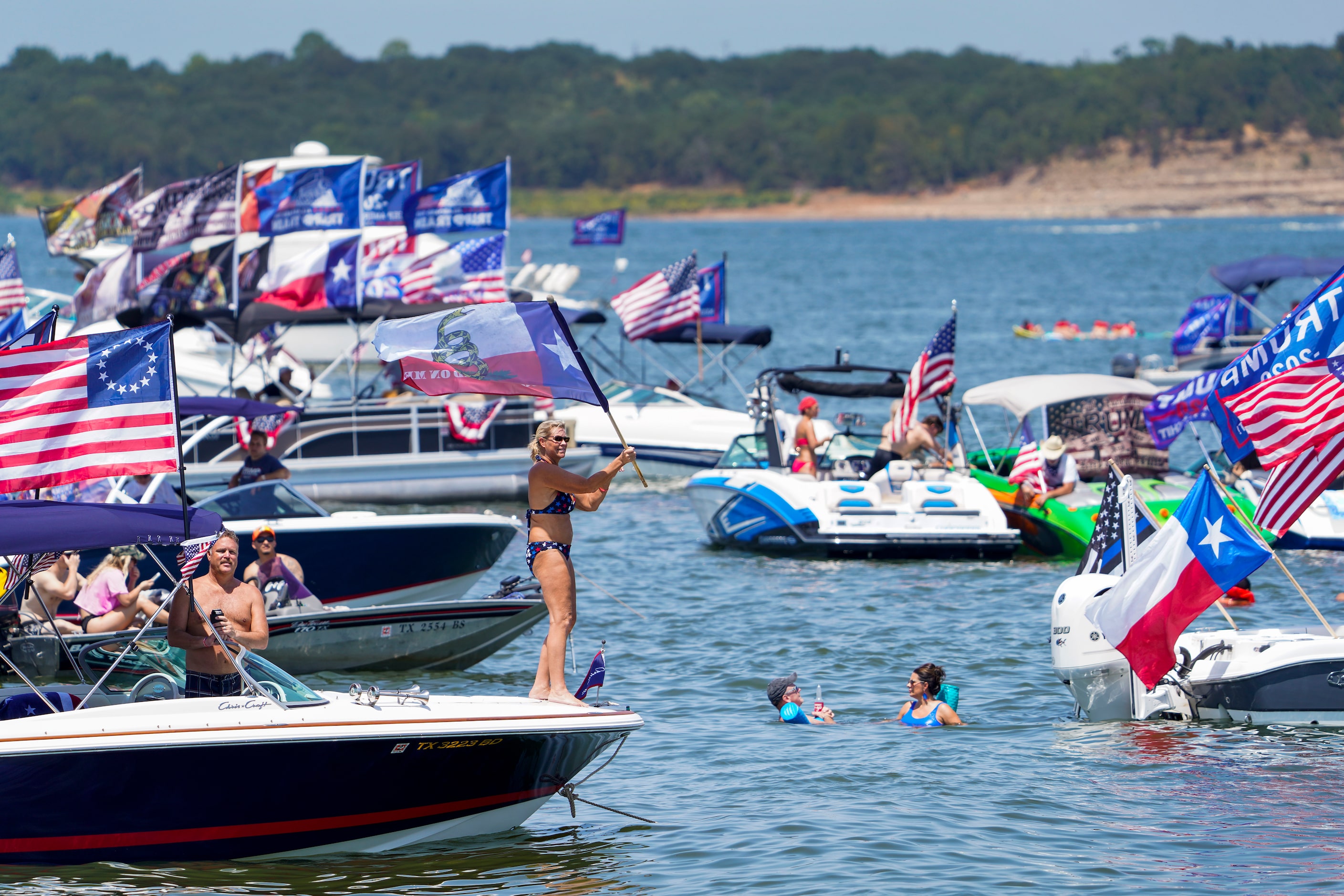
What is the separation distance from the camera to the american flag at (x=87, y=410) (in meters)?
9.91

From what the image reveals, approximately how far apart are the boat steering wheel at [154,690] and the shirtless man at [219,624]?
0.27 ft

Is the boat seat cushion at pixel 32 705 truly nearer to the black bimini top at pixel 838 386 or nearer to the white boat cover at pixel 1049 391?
the white boat cover at pixel 1049 391

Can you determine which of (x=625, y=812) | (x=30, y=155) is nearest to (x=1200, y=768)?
(x=625, y=812)

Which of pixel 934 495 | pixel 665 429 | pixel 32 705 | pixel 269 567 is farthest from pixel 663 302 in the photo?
pixel 32 705

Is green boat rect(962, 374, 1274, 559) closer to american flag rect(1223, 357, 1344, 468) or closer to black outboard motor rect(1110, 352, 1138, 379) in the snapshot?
american flag rect(1223, 357, 1344, 468)

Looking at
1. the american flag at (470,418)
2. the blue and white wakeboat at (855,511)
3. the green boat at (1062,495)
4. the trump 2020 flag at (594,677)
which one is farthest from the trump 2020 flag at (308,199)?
the trump 2020 flag at (594,677)

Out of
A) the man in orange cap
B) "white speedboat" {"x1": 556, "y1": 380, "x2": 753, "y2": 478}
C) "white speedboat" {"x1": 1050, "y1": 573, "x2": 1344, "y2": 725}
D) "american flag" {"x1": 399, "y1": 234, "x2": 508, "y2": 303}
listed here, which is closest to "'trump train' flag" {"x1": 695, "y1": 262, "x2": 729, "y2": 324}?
"white speedboat" {"x1": 556, "y1": 380, "x2": 753, "y2": 478}

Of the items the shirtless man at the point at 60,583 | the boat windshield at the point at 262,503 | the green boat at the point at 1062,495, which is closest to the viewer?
the shirtless man at the point at 60,583

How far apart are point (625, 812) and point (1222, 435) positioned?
635cm

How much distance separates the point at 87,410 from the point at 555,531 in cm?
275

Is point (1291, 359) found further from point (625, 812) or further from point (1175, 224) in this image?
point (1175, 224)

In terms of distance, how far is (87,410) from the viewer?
997 centimetres

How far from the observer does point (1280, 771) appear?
11914mm

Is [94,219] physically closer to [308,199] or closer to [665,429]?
[308,199]
